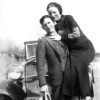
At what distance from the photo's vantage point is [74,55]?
6.44 feet

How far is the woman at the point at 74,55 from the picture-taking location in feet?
6.28

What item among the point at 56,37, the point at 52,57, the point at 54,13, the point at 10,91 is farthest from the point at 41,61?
the point at 10,91

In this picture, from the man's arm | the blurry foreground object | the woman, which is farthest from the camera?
the blurry foreground object

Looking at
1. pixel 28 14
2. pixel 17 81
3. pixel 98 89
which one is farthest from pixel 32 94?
pixel 28 14

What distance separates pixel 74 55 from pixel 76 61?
45mm

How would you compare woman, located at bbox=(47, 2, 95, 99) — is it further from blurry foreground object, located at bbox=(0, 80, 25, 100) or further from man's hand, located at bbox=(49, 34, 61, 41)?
blurry foreground object, located at bbox=(0, 80, 25, 100)

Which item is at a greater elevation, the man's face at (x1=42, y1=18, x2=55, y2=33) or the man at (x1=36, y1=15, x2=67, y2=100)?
the man's face at (x1=42, y1=18, x2=55, y2=33)

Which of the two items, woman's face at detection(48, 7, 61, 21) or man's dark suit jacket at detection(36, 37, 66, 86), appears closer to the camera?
man's dark suit jacket at detection(36, 37, 66, 86)

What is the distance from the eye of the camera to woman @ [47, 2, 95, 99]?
1914 millimetres

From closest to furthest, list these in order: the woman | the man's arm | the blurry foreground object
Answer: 1. the man's arm
2. the woman
3. the blurry foreground object

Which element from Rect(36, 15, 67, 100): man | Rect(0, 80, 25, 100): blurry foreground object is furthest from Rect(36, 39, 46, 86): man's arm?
Rect(0, 80, 25, 100): blurry foreground object

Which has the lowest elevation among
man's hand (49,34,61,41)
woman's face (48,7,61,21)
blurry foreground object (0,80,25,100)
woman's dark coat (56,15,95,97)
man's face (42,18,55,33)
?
blurry foreground object (0,80,25,100)

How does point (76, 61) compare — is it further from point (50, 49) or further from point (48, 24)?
point (48, 24)

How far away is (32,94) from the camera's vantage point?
2426mm
